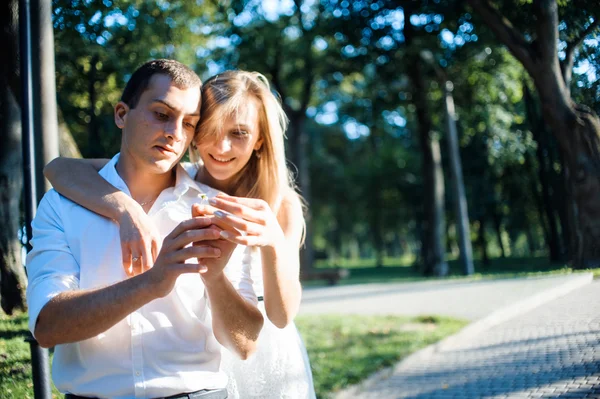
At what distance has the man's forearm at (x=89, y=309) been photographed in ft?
4.73

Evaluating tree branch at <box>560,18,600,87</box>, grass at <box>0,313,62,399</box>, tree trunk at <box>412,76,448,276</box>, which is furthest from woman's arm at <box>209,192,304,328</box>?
tree trunk at <box>412,76,448,276</box>

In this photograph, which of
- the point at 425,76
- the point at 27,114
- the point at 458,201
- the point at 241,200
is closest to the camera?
the point at 241,200

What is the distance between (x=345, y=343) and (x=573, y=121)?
591 cm

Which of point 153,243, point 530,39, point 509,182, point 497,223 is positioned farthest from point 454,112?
point 153,243

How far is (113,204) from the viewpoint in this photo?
5.88 ft

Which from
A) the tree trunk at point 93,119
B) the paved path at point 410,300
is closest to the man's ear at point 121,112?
the tree trunk at point 93,119

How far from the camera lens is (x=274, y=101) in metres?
2.32

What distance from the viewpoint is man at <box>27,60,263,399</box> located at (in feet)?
4.77

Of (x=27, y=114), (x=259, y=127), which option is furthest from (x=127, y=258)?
(x=27, y=114)

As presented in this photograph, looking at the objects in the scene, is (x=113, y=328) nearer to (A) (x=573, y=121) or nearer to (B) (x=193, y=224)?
(B) (x=193, y=224)

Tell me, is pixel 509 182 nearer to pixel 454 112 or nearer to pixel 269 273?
pixel 454 112

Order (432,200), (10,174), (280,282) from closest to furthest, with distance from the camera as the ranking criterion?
(280,282), (10,174), (432,200)

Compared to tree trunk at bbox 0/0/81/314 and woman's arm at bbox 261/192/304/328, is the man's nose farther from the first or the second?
tree trunk at bbox 0/0/81/314

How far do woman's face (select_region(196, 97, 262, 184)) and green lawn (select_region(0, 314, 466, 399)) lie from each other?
1.40 meters
